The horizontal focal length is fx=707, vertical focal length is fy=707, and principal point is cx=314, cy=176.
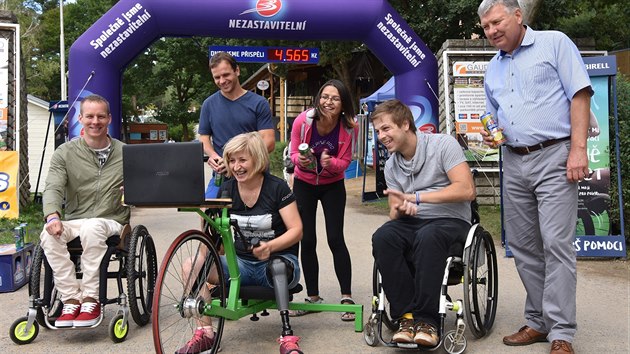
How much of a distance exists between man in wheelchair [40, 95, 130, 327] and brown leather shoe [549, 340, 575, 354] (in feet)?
8.58

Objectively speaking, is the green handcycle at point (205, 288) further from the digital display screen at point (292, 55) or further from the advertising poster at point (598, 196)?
the digital display screen at point (292, 55)

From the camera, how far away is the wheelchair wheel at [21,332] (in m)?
4.23

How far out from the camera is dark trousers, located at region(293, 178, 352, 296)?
16.5 ft

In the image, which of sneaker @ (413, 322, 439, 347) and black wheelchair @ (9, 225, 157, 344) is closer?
sneaker @ (413, 322, 439, 347)

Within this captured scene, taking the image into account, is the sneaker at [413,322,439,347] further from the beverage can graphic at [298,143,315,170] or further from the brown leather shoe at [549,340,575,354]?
the beverage can graphic at [298,143,315,170]

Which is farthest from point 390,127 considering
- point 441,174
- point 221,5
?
point 221,5

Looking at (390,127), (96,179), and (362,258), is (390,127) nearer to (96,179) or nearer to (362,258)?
(96,179)

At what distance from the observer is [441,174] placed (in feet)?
13.7

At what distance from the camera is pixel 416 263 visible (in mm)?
3906

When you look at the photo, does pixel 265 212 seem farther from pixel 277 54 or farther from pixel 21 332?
pixel 277 54

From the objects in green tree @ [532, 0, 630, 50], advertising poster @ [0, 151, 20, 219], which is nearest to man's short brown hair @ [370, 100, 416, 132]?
advertising poster @ [0, 151, 20, 219]

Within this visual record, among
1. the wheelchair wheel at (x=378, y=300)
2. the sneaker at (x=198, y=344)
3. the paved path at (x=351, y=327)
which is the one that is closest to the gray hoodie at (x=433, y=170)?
the wheelchair wheel at (x=378, y=300)

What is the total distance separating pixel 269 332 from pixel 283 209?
3.11 feet

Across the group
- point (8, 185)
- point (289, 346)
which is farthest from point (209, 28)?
point (289, 346)
